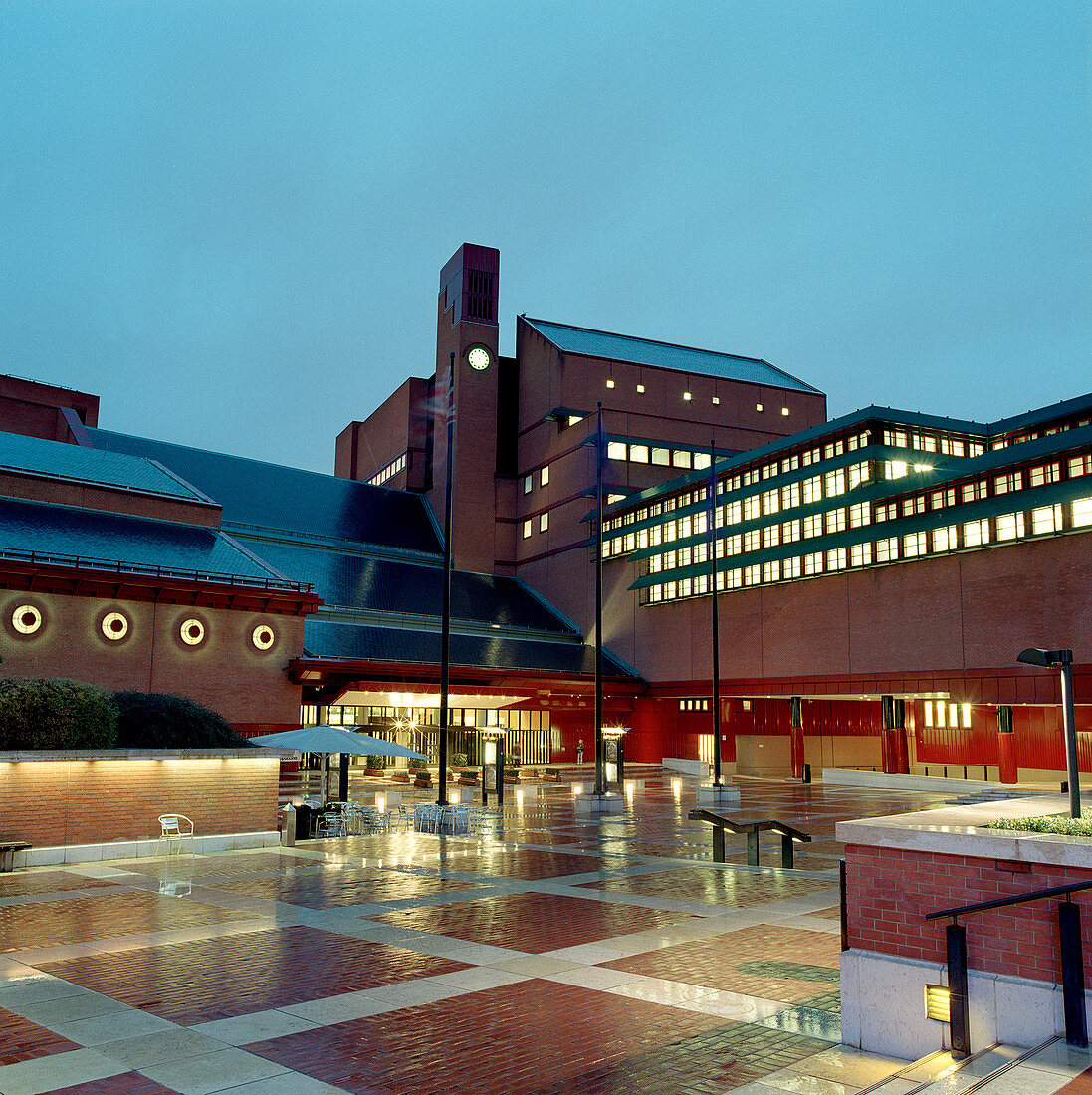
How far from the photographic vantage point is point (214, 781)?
71.2 feet

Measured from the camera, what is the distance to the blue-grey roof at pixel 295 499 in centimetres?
6469

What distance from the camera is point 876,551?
45.7 m

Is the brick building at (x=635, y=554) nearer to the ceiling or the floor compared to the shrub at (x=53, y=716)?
nearer to the ceiling

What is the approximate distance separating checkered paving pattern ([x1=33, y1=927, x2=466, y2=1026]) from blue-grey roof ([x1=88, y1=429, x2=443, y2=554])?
52.6 metres

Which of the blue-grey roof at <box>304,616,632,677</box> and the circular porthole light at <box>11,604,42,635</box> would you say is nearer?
the circular porthole light at <box>11,604,42,635</box>

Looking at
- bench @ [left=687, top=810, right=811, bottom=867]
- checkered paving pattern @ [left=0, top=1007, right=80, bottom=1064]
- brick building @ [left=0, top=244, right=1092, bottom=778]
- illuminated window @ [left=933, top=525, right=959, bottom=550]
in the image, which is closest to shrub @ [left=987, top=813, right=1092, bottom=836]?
checkered paving pattern @ [left=0, top=1007, right=80, bottom=1064]

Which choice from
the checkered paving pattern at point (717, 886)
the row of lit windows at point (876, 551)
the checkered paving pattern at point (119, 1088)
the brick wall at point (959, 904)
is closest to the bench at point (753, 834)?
the checkered paving pattern at point (717, 886)

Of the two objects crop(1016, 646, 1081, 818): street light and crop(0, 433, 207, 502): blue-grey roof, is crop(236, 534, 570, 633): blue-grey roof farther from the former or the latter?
crop(1016, 646, 1081, 818): street light

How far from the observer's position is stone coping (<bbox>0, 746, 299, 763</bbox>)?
18.8 m

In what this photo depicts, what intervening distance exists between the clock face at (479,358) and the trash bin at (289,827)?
55133 mm

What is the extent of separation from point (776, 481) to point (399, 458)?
1512 inches

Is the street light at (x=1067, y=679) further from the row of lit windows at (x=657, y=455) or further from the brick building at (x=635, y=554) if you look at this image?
→ the row of lit windows at (x=657, y=455)

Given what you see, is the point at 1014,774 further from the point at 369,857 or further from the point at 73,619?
the point at 73,619

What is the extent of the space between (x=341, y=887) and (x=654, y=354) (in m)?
64.4
